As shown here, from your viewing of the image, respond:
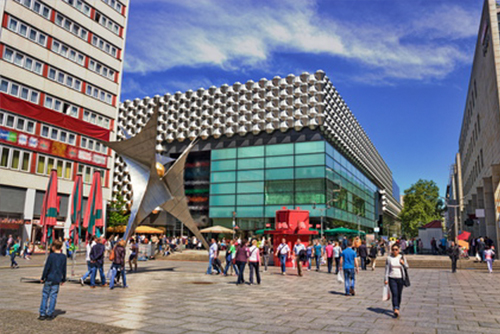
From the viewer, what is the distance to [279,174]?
54.0 metres

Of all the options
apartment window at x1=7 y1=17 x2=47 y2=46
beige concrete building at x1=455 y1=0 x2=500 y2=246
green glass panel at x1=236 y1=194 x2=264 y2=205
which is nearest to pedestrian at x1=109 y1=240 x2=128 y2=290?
beige concrete building at x1=455 y1=0 x2=500 y2=246

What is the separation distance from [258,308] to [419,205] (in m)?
67.7

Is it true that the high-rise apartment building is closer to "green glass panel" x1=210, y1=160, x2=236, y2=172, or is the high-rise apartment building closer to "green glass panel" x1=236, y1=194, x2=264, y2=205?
"green glass panel" x1=210, y1=160, x2=236, y2=172

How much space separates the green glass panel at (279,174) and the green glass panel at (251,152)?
279 centimetres

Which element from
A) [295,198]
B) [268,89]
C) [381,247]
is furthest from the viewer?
[268,89]

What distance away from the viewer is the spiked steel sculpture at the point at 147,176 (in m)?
20.4

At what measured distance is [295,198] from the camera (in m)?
52.4

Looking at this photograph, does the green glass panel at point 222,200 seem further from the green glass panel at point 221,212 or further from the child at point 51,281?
the child at point 51,281

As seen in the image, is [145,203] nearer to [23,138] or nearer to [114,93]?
[23,138]

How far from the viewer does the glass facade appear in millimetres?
51812

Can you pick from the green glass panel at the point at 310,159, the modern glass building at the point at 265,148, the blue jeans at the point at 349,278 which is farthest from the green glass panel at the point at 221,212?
the blue jeans at the point at 349,278

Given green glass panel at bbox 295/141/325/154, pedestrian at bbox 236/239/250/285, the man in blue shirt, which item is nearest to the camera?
the man in blue shirt

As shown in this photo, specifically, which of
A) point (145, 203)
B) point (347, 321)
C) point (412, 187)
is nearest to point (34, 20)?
point (145, 203)

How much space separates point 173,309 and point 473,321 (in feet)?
21.5
